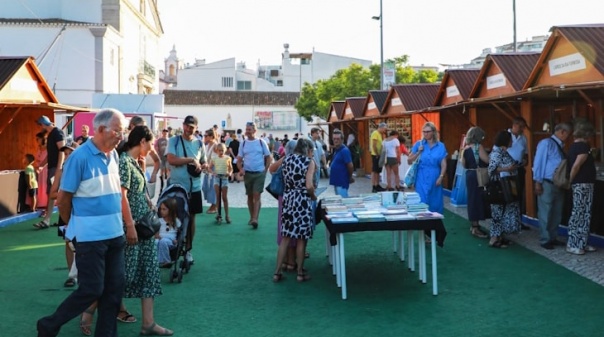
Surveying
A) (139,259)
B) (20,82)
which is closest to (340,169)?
(139,259)

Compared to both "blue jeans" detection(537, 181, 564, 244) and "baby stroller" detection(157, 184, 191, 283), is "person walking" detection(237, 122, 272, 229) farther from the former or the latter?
"blue jeans" detection(537, 181, 564, 244)

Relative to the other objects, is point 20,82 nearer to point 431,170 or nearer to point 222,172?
point 222,172

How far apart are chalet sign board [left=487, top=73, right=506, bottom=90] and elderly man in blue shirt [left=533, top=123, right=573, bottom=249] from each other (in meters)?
4.07

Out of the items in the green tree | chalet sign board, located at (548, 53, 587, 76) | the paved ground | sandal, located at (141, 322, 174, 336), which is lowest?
sandal, located at (141, 322, 174, 336)

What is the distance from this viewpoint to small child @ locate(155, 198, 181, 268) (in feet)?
25.0

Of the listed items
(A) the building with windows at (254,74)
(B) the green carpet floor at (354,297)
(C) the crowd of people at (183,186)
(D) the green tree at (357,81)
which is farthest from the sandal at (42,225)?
(A) the building with windows at (254,74)

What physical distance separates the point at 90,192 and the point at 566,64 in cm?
826

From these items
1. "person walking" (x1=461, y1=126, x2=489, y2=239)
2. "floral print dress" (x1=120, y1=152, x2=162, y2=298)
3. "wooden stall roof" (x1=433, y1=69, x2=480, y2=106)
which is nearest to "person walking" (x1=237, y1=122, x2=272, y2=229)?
"person walking" (x1=461, y1=126, x2=489, y2=239)

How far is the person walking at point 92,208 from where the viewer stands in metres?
4.62

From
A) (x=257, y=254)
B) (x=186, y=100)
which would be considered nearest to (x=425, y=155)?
(x=257, y=254)

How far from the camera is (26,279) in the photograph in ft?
25.8

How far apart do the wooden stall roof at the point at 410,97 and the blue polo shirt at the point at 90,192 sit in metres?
15.8

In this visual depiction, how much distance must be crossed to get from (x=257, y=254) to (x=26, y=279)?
3073mm

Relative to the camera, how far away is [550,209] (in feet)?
30.6
